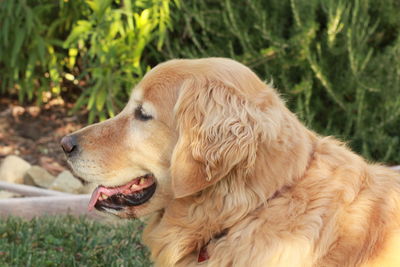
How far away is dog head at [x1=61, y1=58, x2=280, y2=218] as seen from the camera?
10.3 ft

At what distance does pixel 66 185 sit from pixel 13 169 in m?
0.61

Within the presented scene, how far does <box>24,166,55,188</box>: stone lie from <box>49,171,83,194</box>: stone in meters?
0.16

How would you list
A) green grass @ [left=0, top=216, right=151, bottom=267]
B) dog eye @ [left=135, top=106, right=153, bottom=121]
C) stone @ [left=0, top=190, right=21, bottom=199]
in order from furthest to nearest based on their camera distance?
stone @ [left=0, top=190, right=21, bottom=199] → green grass @ [left=0, top=216, right=151, bottom=267] → dog eye @ [left=135, top=106, right=153, bottom=121]

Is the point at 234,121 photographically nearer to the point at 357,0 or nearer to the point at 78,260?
the point at 78,260

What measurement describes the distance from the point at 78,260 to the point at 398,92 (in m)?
3.24

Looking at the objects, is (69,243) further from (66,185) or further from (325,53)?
(325,53)

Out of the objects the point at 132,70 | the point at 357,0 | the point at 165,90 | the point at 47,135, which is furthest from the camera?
the point at 47,135

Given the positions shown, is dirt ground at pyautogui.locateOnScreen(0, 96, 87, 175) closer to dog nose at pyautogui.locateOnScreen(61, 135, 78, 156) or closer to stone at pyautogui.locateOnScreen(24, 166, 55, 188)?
stone at pyautogui.locateOnScreen(24, 166, 55, 188)

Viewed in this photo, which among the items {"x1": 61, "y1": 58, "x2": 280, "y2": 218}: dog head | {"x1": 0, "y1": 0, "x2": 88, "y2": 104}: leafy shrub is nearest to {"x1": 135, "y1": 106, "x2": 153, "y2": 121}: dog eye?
{"x1": 61, "y1": 58, "x2": 280, "y2": 218}: dog head

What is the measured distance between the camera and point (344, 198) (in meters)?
3.18

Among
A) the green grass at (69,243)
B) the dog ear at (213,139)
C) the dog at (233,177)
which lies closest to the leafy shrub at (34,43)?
the green grass at (69,243)

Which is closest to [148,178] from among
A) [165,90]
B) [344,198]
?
[165,90]

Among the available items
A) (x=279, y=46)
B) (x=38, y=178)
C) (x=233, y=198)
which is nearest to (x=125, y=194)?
(x=233, y=198)

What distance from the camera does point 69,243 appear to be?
188 inches
